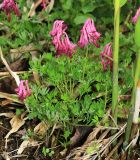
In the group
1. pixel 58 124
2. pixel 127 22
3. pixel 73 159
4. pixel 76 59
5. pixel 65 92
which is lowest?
pixel 73 159

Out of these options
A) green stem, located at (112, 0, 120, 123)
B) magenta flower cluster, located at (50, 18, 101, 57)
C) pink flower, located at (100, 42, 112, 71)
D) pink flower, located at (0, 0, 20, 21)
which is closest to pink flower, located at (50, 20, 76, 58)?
magenta flower cluster, located at (50, 18, 101, 57)

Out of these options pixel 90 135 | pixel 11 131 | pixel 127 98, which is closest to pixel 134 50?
pixel 127 98

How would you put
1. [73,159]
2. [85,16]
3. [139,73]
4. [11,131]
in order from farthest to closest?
[85,16] → [11,131] → [73,159] → [139,73]

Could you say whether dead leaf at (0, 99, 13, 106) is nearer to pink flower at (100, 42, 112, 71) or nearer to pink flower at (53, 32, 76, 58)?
pink flower at (53, 32, 76, 58)

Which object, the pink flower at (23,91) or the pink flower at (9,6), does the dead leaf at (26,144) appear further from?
the pink flower at (9,6)

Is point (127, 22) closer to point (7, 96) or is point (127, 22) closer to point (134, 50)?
point (134, 50)

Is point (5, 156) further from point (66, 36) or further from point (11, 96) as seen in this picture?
point (66, 36)
